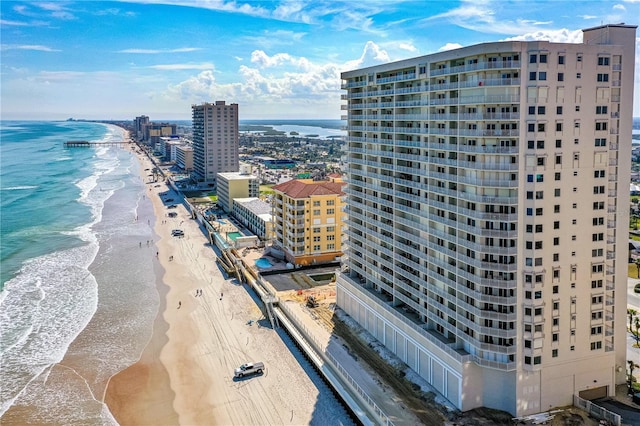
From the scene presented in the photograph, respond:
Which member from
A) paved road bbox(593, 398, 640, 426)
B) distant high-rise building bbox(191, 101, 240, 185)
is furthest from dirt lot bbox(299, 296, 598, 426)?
distant high-rise building bbox(191, 101, 240, 185)

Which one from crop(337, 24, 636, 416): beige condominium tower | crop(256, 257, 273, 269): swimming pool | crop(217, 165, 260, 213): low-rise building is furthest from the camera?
crop(217, 165, 260, 213): low-rise building

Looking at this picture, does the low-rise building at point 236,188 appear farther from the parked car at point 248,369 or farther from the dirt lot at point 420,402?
the parked car at point 248,369

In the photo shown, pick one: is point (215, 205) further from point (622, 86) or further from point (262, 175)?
point (622, 86)

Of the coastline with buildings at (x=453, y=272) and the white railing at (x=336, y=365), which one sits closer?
the coastline with buildings at (x=453, y=272)

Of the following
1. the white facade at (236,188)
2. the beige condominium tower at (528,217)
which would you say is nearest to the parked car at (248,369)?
the beige condominium tower at (528,217)

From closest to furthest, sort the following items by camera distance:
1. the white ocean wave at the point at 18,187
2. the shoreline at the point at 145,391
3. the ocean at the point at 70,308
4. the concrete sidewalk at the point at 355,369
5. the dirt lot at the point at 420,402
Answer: the dirt lot at the point at 420,402, the concrete sidewalk at the point at 355,369, the shoreline at the point at 145,391, the ocean at the point at 70,308, the white ocean wave at the point at 18,187

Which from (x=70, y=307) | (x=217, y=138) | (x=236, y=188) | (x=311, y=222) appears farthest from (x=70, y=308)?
(x=217, y=138)

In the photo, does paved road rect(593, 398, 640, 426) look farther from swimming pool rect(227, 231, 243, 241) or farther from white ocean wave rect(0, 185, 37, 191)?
white ocean wave rect(0, 185, 37, 191)
